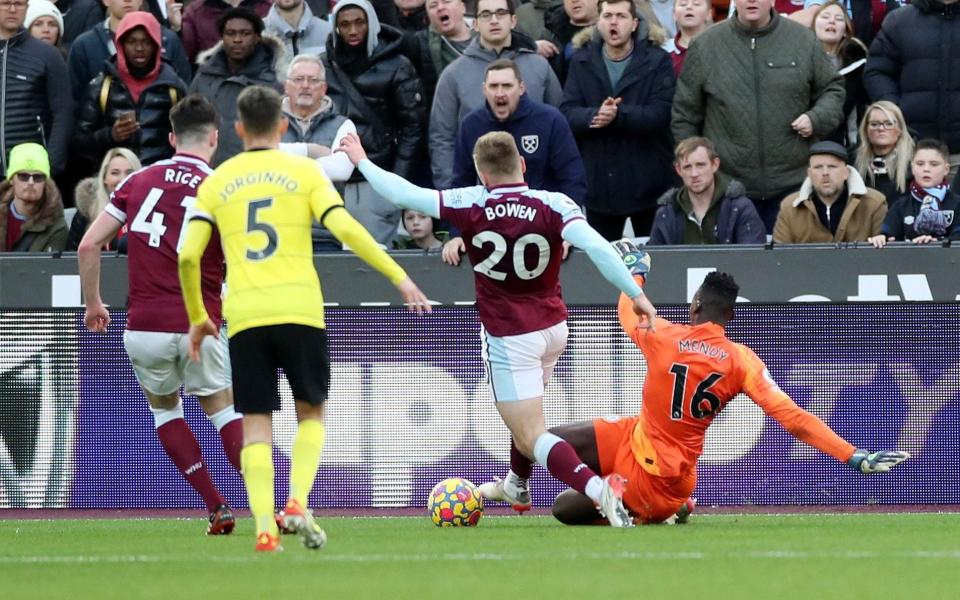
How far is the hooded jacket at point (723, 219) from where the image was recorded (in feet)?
40.2

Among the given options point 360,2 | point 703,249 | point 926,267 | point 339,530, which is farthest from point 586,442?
point 360,2

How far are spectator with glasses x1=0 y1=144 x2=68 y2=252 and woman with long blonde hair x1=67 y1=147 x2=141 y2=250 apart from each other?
0.36ft

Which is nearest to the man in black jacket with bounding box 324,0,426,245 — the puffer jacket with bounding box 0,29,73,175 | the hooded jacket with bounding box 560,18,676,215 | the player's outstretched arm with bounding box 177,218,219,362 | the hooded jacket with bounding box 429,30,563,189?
the hooded jacket with bounding box 429,30,563,189

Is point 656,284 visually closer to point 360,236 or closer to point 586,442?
point 586,442

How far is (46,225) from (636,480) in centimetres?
566

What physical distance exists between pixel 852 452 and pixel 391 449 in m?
4.07

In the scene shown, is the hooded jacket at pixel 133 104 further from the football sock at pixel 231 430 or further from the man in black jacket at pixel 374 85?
the football sock at pixel 231 430

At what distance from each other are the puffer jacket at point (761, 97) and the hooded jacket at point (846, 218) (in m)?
0.61

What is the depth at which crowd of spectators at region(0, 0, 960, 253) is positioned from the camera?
1234 cm

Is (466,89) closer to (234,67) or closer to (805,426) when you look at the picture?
(234,67)

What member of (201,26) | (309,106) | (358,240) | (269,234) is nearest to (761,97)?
(309,106)

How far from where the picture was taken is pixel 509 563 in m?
7.23

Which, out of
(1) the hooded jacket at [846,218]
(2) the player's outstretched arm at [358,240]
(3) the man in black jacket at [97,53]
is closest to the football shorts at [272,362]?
(2) the player's outstretched arm at [358,240]

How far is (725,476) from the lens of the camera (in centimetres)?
1176
